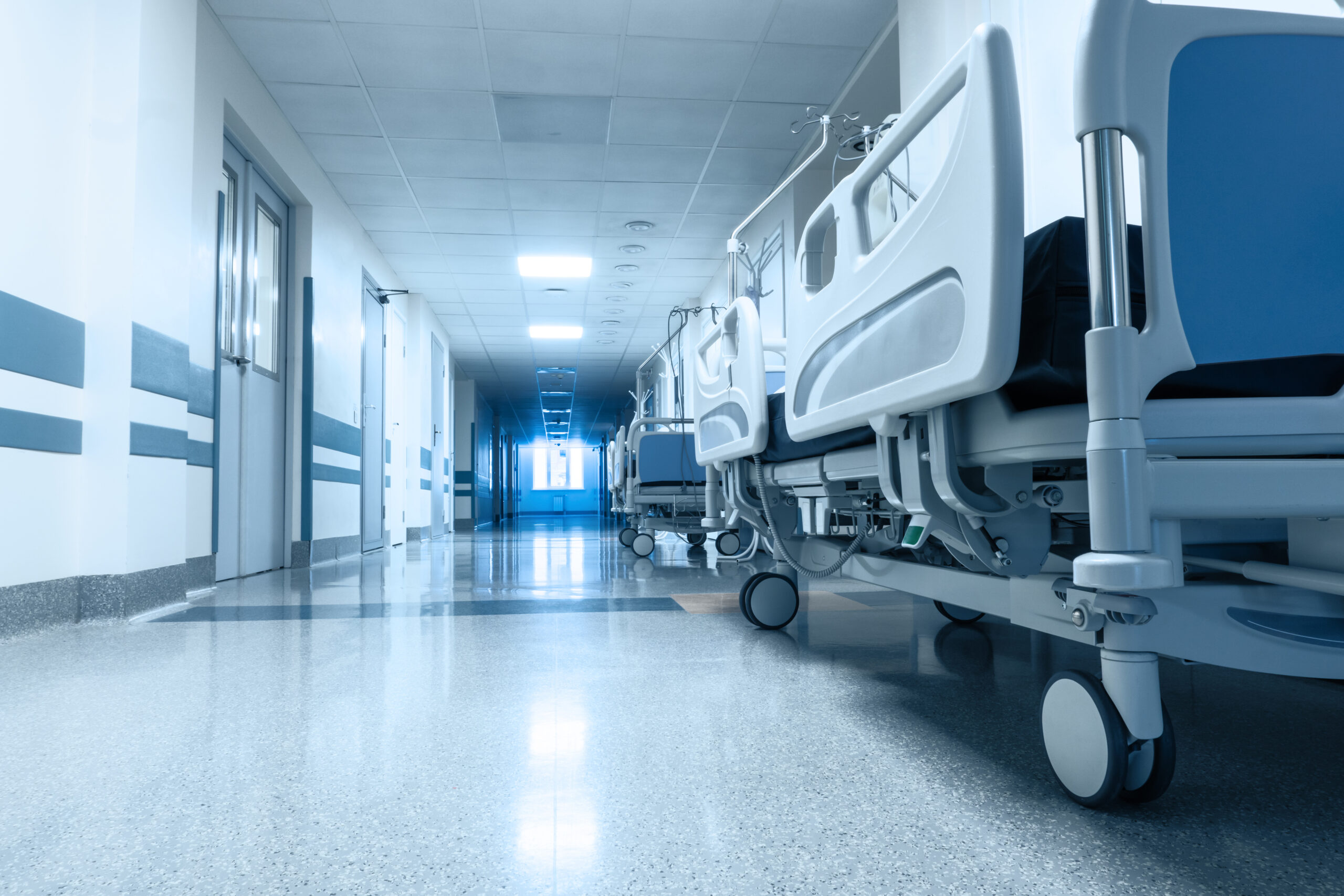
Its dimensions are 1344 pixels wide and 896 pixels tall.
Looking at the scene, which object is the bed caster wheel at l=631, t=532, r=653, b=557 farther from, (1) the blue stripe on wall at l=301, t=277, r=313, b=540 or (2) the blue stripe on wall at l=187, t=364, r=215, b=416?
(2) the blue stripe on wall at l=187, t=364, r=215, b=416

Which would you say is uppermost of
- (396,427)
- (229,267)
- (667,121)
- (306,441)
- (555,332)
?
(667,121)

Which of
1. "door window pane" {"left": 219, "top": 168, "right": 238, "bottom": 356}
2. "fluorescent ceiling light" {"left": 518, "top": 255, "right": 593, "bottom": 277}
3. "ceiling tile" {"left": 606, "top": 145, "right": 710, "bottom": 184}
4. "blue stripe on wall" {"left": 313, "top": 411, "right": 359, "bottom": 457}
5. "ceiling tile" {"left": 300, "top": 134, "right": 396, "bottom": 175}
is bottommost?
"blue stripe on wall" {"left": 313, "top": 411, "right": 359, "bottom": 457}

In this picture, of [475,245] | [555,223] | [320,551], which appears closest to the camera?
[320,551]

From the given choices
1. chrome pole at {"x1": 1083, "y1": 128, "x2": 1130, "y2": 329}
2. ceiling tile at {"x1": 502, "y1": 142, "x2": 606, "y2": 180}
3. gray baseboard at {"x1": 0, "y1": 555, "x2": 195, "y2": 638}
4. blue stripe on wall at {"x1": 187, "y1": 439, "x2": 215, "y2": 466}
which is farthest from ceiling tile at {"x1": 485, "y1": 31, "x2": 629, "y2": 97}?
chrome pole at {"x1": 1083, "y1": 128, "x2": 1130, "y2": 329}

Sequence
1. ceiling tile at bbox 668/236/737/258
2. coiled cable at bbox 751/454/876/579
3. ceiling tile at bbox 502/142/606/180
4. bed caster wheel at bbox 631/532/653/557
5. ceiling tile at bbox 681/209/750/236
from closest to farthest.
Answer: coiled cable at bbox 751/454/876/579 < ceiling tile at bbox 502/142/606/180 < bed caster wheel at bbox 631/532/653/557 < ceiling tile at bbox 681/209/750/236 < ceiling tile at bbox 668/236/737/258

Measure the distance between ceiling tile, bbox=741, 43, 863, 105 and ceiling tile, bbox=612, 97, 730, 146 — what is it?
0.27 m

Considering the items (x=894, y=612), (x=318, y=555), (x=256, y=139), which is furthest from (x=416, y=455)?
(x=894, y=612)

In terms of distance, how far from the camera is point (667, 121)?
4965 mm

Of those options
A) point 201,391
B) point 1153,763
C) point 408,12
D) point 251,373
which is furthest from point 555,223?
point 1153,763

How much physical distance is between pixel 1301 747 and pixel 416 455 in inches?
342

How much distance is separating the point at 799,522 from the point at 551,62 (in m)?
3.05

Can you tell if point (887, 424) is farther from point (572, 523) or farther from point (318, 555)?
point (572, 523)

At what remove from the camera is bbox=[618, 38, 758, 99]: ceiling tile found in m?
4.19

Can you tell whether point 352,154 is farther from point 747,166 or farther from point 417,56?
point 747,166
